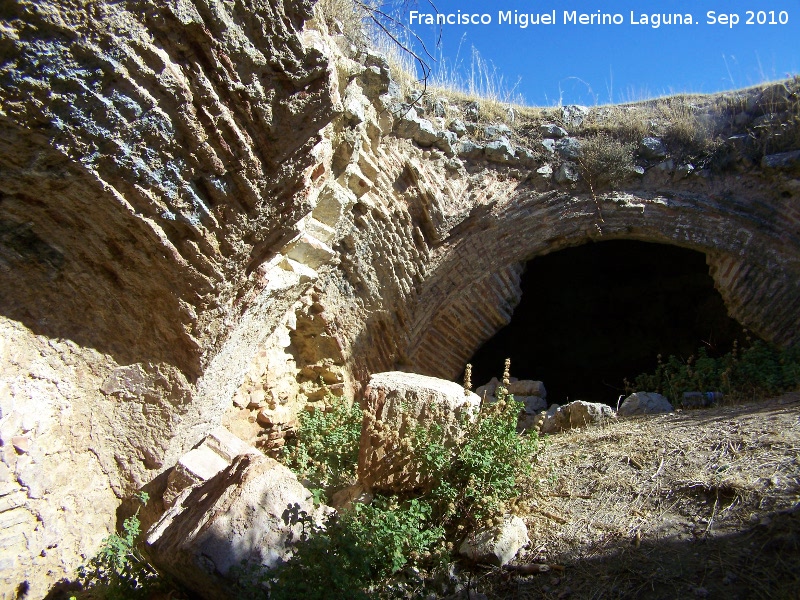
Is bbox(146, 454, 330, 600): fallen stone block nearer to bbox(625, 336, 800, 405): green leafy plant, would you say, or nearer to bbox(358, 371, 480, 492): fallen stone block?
bbox(358, 371, 480, 492): fallen stone block

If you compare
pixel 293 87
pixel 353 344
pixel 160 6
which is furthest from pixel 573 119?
pixel 160 6

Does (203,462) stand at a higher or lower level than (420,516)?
lower

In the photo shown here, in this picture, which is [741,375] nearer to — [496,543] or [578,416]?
[578,416]

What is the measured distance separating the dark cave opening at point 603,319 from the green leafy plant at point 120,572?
5.81m

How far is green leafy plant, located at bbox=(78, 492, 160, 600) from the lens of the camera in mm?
2906

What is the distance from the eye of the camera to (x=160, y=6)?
8.20 ft

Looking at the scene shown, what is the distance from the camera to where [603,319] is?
944 centimetres

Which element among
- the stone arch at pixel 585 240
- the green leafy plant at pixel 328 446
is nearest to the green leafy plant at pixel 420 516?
the green leafy plant at pixel 328 446

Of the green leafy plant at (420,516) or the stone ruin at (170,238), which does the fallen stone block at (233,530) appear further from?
the stone ruin at (170,238)

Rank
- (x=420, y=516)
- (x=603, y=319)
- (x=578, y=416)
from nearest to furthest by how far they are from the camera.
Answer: (x=420, y=516), (x=578, y=416), (x=603, y=319)

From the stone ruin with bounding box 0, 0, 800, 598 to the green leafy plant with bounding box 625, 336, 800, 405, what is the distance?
3.01 metres

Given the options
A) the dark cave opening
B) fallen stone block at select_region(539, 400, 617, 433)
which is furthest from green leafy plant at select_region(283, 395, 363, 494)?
the dark cave opening

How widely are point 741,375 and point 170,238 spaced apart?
5.37 m

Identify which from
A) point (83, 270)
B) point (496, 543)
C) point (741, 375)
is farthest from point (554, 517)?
point (741, 375)
